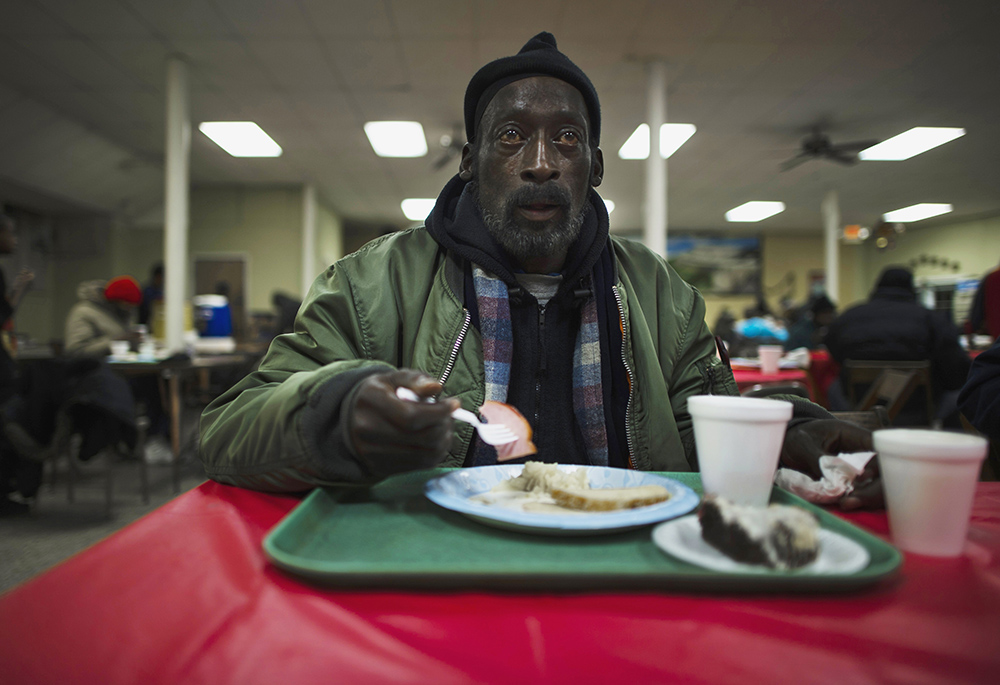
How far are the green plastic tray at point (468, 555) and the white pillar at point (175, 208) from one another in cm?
545

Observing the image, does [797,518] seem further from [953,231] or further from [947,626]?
[953,231]

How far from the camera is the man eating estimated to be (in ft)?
3.60

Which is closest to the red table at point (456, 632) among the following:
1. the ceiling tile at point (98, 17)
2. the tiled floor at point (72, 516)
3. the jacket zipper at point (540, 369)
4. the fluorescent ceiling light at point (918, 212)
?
the jacket zipper at point (540, 369)

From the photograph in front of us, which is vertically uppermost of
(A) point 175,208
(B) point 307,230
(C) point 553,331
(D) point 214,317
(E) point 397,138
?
(E) point 397,138

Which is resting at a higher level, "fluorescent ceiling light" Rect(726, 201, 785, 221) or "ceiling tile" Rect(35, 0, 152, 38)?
"fluorescent ceiling light" Rect(726, 201, 785, 221)

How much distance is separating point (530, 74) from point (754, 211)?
11.5 m

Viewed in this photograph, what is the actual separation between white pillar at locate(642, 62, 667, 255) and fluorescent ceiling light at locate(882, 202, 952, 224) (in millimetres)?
8384

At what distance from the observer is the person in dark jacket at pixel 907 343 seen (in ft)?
10.9

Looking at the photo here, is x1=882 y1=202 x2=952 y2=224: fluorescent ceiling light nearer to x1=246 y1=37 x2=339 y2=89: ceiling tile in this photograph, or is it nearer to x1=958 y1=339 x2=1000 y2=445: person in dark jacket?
x1=246 y1=37 x2=339 y2=89: ceiling tile

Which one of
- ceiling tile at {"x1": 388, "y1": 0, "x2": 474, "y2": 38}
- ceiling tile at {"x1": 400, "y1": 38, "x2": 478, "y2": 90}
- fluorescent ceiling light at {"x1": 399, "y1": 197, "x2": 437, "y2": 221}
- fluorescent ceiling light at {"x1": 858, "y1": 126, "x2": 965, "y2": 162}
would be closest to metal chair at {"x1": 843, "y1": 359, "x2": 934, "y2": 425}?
ceiling tile at {"x1": 388, "y1": 0, "x2": 474, "y2": 38}

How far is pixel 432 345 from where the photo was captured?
110 centimetres

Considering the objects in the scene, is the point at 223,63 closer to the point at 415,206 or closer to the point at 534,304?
the point at 534,304

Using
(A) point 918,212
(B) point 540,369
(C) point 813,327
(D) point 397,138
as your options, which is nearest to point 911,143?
(C) point 813,327

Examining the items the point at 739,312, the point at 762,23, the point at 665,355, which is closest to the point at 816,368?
the point at 762,23
